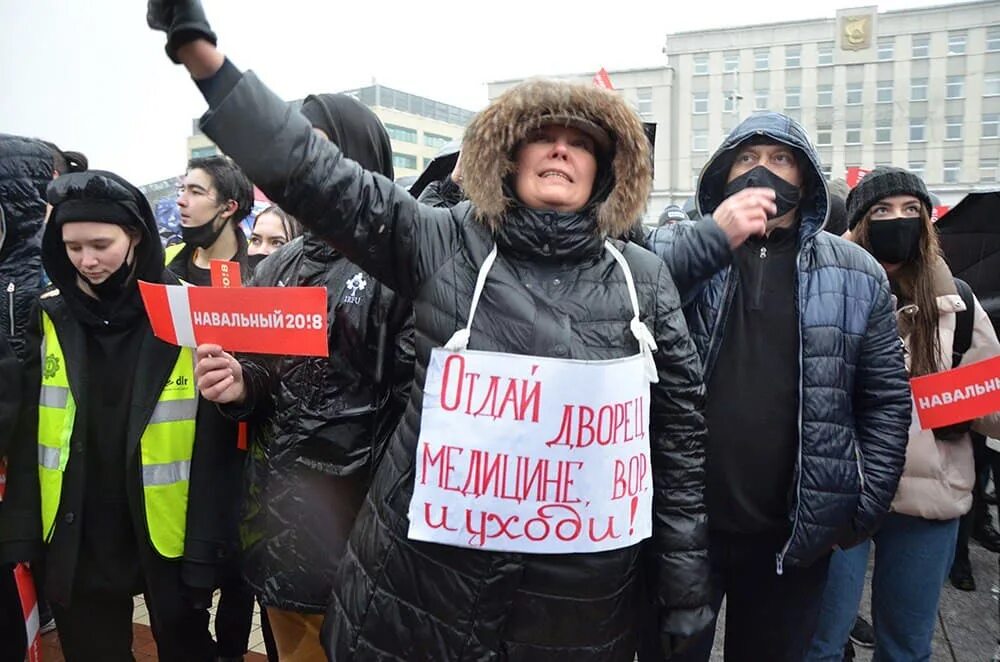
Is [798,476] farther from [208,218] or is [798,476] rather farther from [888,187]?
[208,218]

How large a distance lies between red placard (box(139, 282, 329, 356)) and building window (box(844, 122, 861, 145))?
A: 53.0m

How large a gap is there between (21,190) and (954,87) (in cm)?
5452

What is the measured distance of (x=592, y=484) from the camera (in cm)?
169

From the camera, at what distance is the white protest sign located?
164cm

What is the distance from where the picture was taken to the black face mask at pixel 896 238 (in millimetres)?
2785

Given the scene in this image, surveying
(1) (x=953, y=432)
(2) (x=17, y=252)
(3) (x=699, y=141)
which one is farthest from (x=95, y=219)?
(3) (x=699, y=141)

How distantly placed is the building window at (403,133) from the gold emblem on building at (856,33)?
38823mm

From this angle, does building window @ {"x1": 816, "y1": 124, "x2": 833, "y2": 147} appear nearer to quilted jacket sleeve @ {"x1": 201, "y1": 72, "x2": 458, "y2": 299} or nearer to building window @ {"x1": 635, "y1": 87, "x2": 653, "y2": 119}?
building window @ {"x1": 635, "y1": 87, "x2": 653, "y2": 119}

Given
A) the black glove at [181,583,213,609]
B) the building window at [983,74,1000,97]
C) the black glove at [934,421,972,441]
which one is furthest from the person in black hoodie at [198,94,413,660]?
the building window at [983,74,1000,97]

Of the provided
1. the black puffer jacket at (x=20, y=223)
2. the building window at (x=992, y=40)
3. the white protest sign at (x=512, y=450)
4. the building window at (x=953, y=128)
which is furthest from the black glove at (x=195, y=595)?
the building window at (x=992, y=40)

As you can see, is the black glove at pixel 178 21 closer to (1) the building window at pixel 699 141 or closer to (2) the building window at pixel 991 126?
(1) the building window at pixel 699 141

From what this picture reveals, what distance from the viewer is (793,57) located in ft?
162

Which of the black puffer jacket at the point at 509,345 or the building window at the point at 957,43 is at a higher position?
the building window at the point at 957,43

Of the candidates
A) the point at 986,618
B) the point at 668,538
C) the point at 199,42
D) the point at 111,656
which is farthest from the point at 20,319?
the point at 986,618
